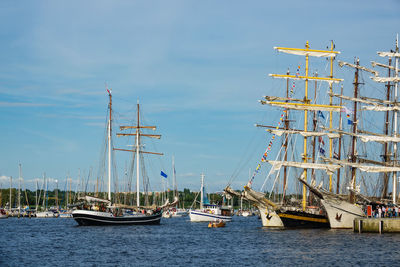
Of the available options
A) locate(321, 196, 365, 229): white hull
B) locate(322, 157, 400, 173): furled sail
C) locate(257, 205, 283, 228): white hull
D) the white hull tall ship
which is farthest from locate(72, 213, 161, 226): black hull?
locate(321, 196, 365, 229): white hull

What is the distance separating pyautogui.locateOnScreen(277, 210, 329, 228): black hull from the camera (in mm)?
86438

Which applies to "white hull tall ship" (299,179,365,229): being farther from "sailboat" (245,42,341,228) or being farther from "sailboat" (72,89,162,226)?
"sailboat" (72,89,162,226)

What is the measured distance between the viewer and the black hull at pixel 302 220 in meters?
86.4

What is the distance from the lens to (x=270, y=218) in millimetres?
93812

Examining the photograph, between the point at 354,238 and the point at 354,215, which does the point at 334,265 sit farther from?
the point at 354,215

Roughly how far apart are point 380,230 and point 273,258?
24.0 m

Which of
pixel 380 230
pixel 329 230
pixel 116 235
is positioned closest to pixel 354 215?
pixel 329 230

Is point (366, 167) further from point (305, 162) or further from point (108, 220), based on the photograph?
point (108, 220)

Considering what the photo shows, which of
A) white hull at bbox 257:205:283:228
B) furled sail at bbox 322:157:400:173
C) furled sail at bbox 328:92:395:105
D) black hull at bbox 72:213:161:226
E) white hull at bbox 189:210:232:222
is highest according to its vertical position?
furled sail at bbox 328:92:395:105

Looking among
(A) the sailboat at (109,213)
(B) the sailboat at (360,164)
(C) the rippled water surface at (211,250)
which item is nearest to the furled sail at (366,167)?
(B) the sailboat at (360,164)

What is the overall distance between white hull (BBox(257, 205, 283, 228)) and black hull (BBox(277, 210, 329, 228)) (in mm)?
4897

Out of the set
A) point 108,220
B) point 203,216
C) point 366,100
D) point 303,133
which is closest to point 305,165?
point 303,133

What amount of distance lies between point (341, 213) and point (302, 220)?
18.4 ft

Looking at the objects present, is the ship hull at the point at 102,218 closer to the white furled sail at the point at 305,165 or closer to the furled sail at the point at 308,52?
the white furled sail at the point at 305,165
